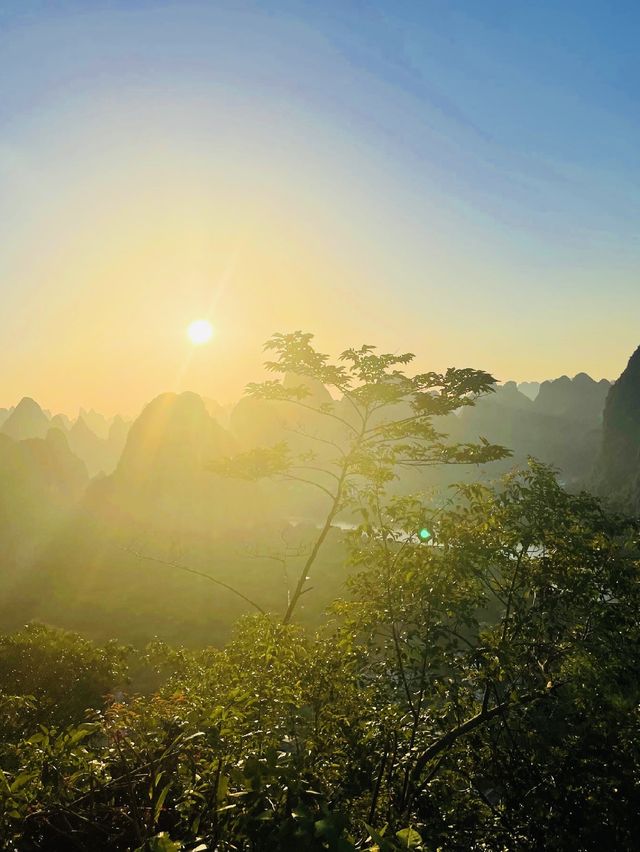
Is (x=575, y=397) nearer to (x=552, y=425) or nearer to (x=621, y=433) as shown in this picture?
(x=552, y=425)

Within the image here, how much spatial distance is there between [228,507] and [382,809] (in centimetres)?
6143

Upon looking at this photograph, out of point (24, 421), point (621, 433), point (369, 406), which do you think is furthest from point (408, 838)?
point (24, 421)

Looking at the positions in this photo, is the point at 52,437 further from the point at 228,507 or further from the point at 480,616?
the point at 480,616

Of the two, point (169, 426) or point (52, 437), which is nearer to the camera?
point (169, 426)

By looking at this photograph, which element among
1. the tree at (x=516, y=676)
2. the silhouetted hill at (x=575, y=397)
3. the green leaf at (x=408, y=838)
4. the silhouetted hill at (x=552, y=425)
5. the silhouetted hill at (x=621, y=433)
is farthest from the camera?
the silhouetted hill at (x=575, y=397)

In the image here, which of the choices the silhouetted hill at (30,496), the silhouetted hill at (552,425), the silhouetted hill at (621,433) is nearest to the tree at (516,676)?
the silhouetted hill at (30,496)

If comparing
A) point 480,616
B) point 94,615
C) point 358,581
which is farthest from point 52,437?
point 358,581

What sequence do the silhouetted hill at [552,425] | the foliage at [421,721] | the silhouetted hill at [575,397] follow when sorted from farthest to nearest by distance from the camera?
the silhouetted hill at [575,397] < the silhouetted hill at [552,425] < the foliage at [421,721]

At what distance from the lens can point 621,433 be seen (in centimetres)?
9838

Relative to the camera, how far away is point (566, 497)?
5840mm

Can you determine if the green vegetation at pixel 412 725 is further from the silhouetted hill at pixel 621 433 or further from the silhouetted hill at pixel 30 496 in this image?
the silhouetted hill at pixel 621 433

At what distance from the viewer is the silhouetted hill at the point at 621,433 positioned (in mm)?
91812

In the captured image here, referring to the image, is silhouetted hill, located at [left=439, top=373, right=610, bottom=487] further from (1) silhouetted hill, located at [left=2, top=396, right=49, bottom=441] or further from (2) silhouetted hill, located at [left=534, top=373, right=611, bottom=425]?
(1) silhouetted hill, located at [left=2, top=396, right=49, bottom=441]

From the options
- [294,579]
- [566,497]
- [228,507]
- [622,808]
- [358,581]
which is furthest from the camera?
[228,507]
